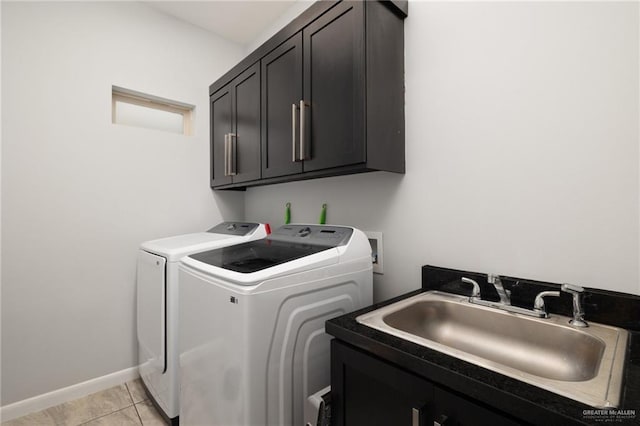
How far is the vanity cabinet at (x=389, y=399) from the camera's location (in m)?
0.65

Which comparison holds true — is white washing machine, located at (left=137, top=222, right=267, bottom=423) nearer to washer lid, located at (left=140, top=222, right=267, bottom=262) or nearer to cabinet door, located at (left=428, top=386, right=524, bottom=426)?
washer lid, located at (left=140, top=222, right=267, bottom=262)

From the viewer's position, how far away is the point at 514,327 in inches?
41.0

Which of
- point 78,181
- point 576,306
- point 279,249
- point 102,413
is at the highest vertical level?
point 78,181

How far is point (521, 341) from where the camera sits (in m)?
1.03

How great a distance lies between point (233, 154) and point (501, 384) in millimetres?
2111

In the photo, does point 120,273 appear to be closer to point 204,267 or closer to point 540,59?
point 204,267

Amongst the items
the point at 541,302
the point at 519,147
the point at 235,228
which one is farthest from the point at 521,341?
the point at 235,228

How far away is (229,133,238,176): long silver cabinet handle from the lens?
2.20m

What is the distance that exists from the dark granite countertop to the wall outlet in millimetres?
798

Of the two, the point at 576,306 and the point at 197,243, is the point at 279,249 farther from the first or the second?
the point at 576,306

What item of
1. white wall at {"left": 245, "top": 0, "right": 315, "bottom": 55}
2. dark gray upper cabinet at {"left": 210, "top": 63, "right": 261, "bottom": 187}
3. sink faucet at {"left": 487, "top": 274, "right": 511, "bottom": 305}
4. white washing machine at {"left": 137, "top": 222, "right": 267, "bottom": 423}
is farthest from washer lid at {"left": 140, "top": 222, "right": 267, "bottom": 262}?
white wall at {"left": 245, "top": 0, "right": 315, "bottom": 55}

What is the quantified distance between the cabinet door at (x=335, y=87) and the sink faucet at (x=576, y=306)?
874 millimetres

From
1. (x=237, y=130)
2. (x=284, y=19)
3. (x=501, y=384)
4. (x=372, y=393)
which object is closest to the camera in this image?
(x=501, y=384)

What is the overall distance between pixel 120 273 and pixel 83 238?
353 millimetres
